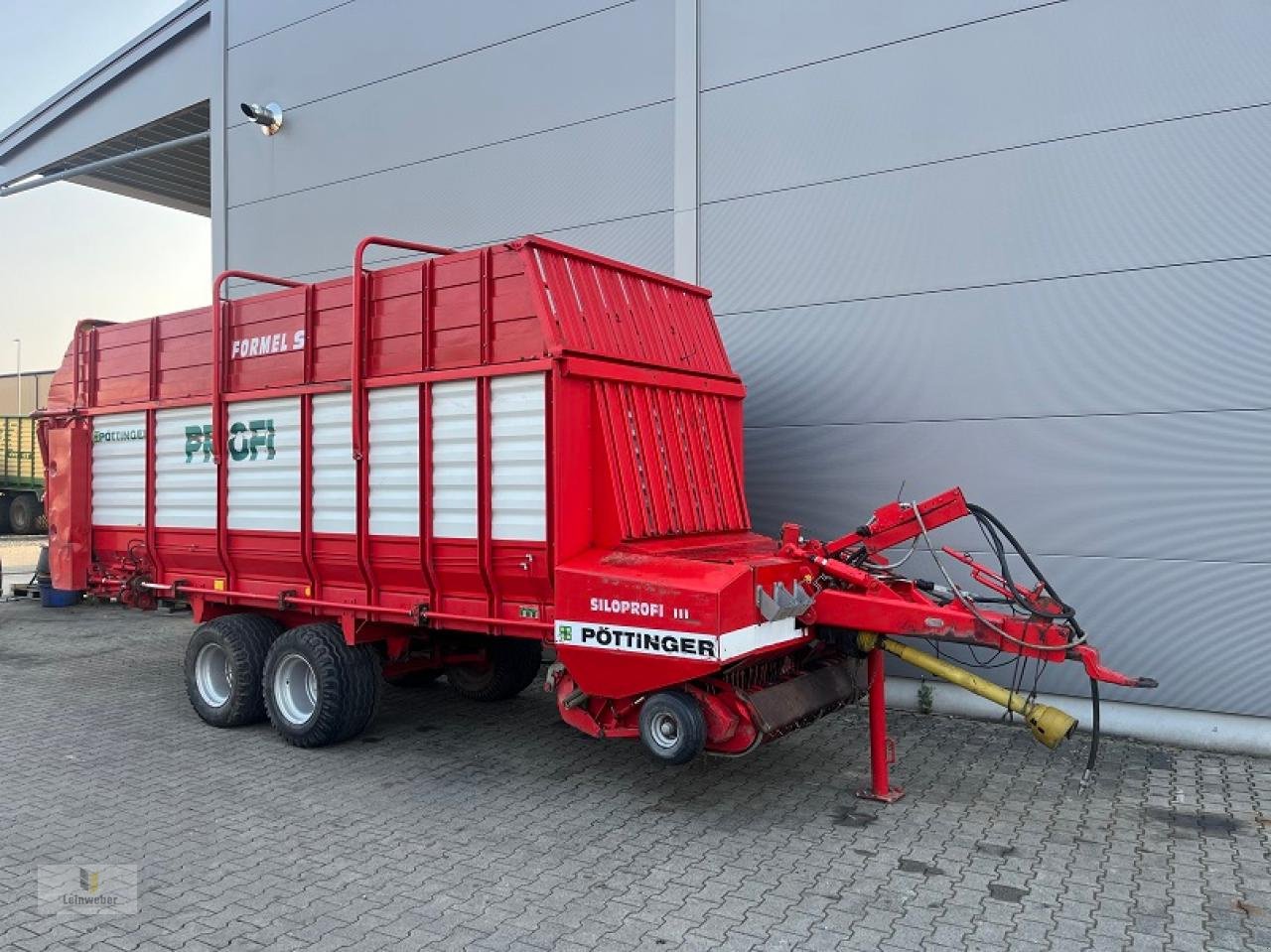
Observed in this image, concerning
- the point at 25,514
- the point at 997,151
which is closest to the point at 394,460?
the point at 997,151

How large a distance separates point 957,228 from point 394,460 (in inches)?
174

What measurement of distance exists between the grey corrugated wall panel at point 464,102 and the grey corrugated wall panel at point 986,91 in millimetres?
938

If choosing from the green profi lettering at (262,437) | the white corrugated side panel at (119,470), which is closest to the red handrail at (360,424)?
the green profi lettering at (262,437)

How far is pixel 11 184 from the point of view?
14766 millimetres

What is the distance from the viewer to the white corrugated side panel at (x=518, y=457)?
209 inches

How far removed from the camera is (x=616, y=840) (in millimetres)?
4812

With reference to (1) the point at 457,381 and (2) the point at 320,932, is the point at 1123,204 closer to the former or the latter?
(1) the point at 457,381

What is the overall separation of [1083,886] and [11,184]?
55.0ft

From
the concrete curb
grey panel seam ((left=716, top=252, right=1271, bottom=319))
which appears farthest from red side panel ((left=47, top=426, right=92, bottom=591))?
the concrete curb

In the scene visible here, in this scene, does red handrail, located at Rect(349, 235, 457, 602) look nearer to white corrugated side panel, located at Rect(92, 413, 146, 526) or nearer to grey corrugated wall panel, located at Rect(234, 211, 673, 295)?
white corrugated side panel, located at Rect(92, 413, 146, 526)

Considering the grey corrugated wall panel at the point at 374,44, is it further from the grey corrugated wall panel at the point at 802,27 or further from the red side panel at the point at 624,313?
the red side panel at the point at 624,313

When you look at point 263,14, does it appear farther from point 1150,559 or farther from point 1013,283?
point 1150,559

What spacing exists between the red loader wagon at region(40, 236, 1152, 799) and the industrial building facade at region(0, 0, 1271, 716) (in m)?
1.24

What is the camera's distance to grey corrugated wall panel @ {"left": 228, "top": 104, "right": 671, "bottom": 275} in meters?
8.66
